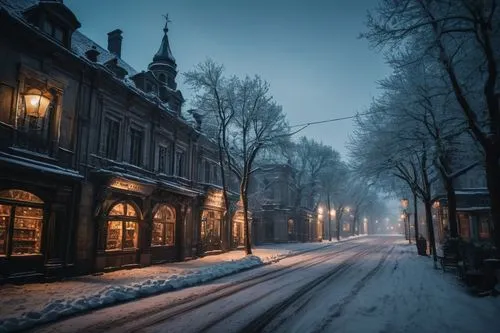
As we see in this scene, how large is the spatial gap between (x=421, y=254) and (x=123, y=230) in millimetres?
20713

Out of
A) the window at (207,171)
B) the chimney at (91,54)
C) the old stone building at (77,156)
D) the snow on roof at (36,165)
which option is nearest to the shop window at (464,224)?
the window at (207,171)

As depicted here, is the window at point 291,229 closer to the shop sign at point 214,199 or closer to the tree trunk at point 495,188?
the shop sign at point 214,199

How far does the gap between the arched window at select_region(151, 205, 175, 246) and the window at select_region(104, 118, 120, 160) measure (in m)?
4.63

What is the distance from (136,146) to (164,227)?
514 centimetres

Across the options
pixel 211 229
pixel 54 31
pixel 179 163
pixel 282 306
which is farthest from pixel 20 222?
pixel 211 229

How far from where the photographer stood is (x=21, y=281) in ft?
39.9

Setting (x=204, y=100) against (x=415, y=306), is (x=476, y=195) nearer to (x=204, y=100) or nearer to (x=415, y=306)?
(x=204, y=100)

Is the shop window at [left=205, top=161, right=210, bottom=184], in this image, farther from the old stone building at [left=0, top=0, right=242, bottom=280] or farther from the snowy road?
the snowy road

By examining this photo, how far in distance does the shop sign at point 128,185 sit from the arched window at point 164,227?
269 cm

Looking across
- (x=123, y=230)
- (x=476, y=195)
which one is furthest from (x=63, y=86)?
(x=476, y=195)

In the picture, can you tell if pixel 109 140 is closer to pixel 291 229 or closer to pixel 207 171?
pixel 207 171

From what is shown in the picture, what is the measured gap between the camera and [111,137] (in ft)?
57.3

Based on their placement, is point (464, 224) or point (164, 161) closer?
point (164, 161)

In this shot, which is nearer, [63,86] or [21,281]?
[21,281]
